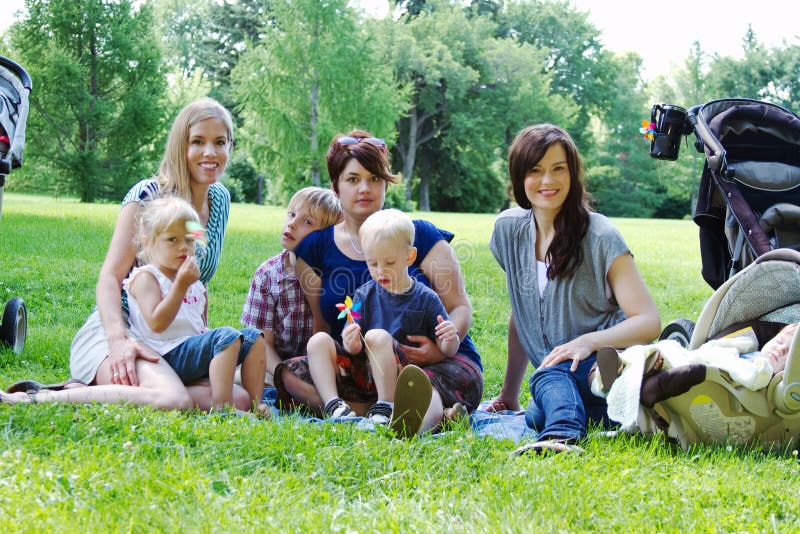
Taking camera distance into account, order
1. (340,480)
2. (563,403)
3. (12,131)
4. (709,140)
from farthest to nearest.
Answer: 1. (709,140)
2. (12,131)
3. (563,403)
4. (340,480)

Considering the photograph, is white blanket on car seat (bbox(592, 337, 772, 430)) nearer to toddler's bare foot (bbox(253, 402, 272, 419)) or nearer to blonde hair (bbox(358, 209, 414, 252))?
blonde hair (bbox(358, 209, 414, 252))

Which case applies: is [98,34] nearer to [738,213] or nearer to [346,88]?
[346,88]

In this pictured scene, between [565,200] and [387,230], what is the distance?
A: 2.73ft

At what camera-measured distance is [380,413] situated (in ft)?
11.2

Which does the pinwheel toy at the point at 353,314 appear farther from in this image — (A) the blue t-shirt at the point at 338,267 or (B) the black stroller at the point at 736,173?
(B) the black stroller at the point at 736,173

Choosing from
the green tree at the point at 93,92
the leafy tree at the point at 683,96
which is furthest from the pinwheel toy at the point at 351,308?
the leafy tree at the point at 683,96

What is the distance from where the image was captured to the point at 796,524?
7.88ft

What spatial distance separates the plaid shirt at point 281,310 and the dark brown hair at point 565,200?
1285mm

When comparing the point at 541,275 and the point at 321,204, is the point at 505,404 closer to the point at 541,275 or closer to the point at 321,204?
the point at 541,275

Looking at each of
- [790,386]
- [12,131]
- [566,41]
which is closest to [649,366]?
[790,386]

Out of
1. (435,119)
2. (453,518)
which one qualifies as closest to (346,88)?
(435,119)

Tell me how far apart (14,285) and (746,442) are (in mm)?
6067

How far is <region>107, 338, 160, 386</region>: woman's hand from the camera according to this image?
3.46 meters

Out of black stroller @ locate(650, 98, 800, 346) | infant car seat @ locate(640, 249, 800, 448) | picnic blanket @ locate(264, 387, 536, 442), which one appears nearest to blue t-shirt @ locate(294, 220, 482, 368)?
picnic blanket @ locate(264, 387, 536, 442)
